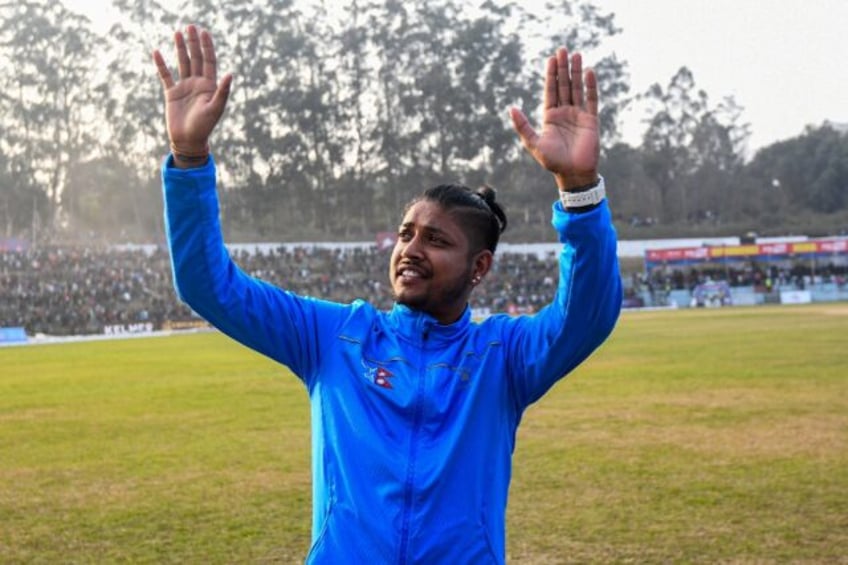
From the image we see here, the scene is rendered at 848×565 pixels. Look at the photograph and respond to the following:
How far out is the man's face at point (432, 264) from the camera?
2988 mm

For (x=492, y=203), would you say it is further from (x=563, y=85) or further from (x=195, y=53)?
(x=195, y=53)

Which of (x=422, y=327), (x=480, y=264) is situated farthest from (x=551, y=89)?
(x=422, y=327)

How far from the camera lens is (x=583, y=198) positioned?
2.79 meters

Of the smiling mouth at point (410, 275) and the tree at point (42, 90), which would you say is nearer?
the smiling mouth at point (410, 275)

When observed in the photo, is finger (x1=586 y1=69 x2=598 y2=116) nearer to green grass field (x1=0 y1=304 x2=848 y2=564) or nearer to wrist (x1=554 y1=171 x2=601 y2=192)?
wrist (x1=554 y1=171 x2=601 y2=192)

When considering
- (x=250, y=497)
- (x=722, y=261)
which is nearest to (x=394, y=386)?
(x=250, y=497)

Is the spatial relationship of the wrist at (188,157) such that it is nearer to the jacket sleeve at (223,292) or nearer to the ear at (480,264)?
the jacket sleeve at (223,292)

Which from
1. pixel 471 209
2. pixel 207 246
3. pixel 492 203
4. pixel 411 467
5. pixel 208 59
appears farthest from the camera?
pixel 492 203

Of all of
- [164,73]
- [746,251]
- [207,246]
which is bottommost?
[746,251]

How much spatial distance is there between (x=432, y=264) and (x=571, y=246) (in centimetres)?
42

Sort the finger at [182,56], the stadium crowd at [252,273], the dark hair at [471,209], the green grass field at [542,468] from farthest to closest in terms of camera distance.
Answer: the stadium crowd at [252,273], the green grass field at [542,468], the dark hair at [471,209], the finger at [182,56]

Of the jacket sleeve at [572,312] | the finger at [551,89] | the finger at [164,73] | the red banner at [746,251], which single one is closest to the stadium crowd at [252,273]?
the red banner at [746,251]

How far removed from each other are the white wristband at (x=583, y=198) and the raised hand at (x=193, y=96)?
39.4 inches

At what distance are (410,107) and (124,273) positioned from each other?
28.1 meters
